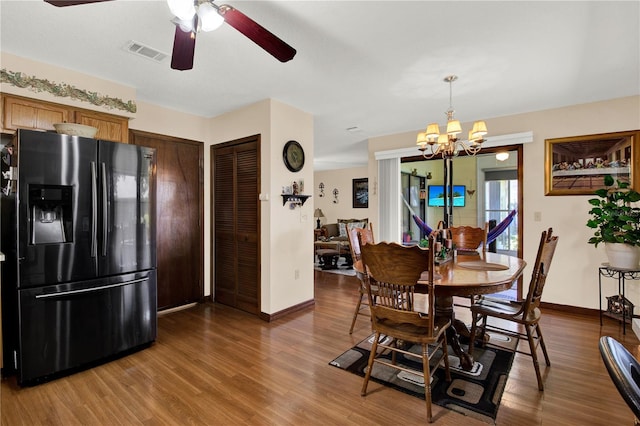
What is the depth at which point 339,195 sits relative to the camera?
8812 millimetres

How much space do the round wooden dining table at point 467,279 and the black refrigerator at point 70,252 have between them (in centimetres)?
233

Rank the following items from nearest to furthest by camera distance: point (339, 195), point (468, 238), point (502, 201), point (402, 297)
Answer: point (402, 297)
point (468, 238)
point (502, 201)
point (339, 195)

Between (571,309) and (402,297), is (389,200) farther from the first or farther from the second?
(402,297)

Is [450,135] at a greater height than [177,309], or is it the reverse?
[450,135]

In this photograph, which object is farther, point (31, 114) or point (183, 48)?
point (31, 114)

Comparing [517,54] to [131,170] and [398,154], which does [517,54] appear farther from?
[131,170]

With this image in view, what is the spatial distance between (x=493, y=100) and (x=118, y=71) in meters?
3.78

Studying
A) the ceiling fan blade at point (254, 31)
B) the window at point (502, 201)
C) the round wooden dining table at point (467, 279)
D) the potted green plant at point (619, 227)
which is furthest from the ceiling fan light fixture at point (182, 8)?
the window at point (502, 201)

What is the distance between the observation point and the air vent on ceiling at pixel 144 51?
2.30 meters

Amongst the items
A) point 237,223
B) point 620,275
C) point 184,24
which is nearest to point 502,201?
point 620,275

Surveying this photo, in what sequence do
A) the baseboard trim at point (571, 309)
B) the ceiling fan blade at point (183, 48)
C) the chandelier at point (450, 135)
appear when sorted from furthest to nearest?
the baseboard trim at point (571, 309), the chandelier at point (450, 135), the ceiling fan blade at point (183, 48)

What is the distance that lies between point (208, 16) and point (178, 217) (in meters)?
2.87

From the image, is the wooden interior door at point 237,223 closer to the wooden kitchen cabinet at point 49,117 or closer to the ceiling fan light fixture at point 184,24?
the wooden kitchen cabinet at point 49,117

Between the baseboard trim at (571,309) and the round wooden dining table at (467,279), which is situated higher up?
the round wooden dining table at (467,279)
